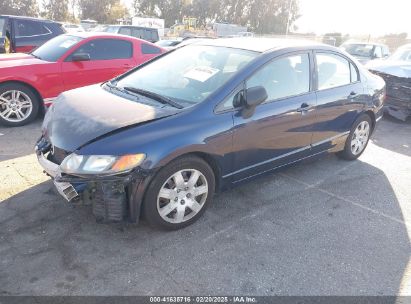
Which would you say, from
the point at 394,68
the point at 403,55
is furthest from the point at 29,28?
the point at 403,55

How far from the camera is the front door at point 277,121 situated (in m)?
3.44

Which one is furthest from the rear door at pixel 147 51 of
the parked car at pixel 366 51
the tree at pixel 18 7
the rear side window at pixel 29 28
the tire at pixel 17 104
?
the tree at pixel 18 7

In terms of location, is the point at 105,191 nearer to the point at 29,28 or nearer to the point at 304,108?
the point at 304,108

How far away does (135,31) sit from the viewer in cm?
1478

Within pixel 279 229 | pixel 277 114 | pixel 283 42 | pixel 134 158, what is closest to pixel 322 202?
pixel 279 229

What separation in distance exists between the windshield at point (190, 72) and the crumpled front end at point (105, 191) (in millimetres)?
939

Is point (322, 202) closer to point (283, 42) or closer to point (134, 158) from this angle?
point (283, 42)

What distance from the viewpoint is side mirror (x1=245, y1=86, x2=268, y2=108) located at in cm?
323

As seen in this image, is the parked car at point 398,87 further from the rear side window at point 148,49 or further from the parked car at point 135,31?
the parked car at point 135,31

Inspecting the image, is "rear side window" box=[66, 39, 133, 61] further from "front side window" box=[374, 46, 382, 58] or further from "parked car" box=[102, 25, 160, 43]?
"front side window" box=[374, 46, 382, 58]

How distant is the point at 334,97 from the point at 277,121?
110cm

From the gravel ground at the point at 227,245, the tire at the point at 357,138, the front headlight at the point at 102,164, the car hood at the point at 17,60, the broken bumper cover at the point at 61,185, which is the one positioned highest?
the car hood at the point at 17,60

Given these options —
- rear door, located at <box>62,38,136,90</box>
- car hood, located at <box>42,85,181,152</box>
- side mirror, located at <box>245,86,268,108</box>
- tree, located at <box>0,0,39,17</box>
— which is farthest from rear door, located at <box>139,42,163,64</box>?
tree, located at <box>0,0,39,17</box>

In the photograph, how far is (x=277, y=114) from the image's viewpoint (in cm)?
363
